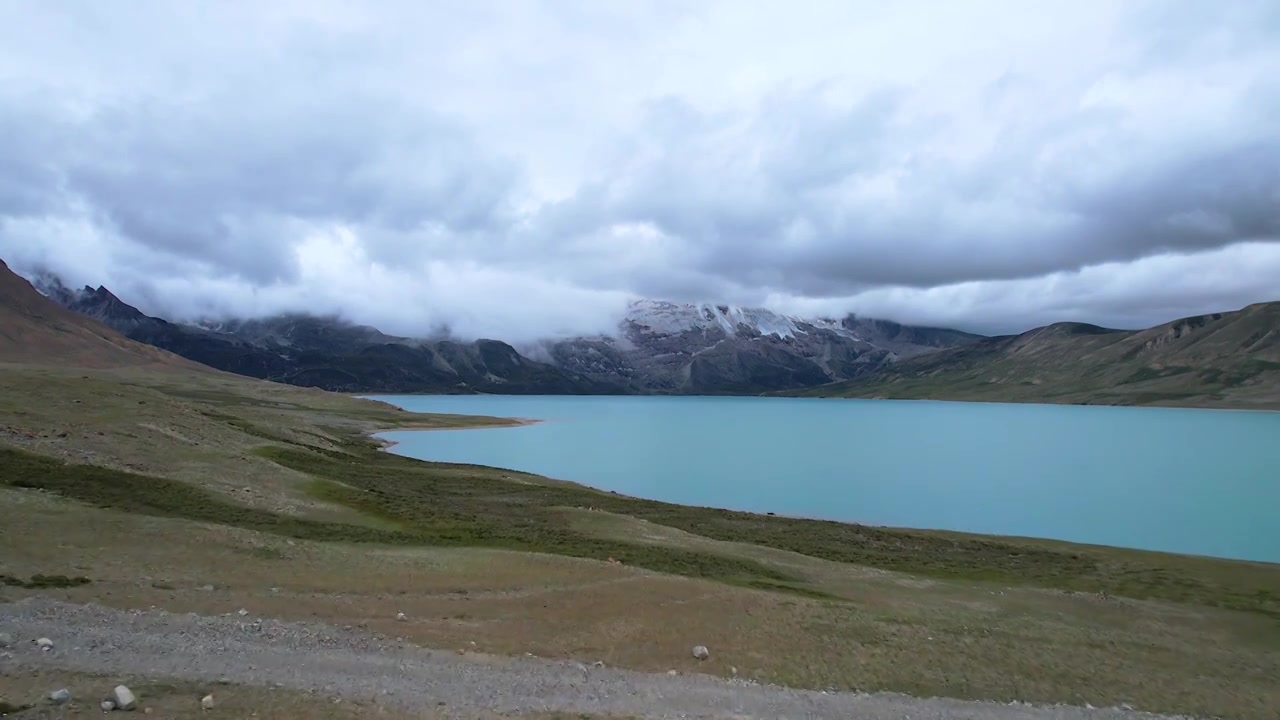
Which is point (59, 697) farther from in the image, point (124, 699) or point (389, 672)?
point (389, 672)

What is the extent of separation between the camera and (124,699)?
11820mm

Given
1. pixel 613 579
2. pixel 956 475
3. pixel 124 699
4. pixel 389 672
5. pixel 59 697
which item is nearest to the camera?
pixel 59 697

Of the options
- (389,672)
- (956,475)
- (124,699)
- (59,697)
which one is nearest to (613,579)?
(389,672)

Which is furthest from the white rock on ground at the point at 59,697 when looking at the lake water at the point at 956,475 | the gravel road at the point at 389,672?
the lake water at the point at 956,475

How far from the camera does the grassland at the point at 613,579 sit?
19.3 meters

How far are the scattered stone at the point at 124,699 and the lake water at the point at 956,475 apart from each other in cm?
5259

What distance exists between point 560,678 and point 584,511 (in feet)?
87.3

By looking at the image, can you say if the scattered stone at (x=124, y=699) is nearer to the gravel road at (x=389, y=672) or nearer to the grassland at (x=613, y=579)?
the gravel road at (x=389, y=672)

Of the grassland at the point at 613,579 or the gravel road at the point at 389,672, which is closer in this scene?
the gravel road at the point at 389,672

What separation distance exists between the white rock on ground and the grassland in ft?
22.3

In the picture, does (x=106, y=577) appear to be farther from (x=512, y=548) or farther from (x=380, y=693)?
(x=512, y=548)

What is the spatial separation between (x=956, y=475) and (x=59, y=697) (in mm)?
91280

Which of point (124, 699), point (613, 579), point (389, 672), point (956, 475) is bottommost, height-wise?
point (956, 475)

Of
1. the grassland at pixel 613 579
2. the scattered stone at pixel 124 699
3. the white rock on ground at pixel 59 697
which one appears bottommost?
the grassland at pixel 613 579
